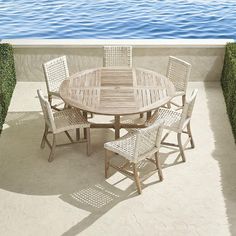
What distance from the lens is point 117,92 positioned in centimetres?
716

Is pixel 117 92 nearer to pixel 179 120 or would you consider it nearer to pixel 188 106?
pixel 179 120

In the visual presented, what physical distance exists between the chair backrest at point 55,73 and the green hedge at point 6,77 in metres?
0.84

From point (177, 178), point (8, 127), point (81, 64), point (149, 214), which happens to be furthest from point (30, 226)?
point (81, 64)

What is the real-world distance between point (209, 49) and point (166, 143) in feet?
10.3

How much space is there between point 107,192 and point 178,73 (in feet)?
9.81

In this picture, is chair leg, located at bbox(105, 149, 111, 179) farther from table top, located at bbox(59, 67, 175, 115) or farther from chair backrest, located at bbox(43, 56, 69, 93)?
chair backrest, located at bbox(43, 56, 69, 93)

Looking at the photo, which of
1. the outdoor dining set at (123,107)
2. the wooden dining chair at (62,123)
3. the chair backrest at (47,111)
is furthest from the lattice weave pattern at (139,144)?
the chair backrest at (47,111)

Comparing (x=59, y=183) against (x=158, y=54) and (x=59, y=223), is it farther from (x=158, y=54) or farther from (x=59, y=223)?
(x=158, y=54)

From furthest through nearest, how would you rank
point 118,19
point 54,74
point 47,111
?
point 118,19
point 54,74
point 47,111

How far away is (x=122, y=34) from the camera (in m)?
13.5

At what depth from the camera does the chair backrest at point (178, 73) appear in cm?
816

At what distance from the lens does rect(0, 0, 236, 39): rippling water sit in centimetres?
1353

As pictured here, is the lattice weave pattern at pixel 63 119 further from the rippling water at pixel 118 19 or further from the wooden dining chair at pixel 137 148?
the rippling water at pixel 118 19

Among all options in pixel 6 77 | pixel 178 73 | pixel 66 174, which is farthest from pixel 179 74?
pixel 6 77
